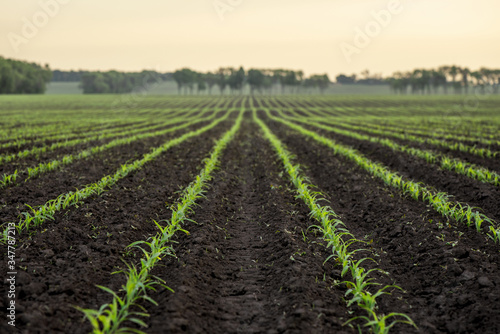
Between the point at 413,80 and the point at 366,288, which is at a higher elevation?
the point at 413,80

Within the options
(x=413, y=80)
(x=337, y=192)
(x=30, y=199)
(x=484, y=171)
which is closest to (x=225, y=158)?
(x=337, y=192)

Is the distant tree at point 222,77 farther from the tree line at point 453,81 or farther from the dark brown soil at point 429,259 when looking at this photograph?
the dark brown soil at point 429,259

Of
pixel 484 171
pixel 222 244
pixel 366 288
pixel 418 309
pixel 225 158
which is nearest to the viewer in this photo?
pixel 418 309

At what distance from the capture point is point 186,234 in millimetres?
5941

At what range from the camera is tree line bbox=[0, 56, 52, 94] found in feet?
316

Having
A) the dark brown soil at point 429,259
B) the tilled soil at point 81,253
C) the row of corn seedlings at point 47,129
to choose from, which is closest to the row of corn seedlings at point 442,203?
the dark brown soil at point 429,259

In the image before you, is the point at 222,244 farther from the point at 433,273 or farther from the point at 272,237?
the point at 433,273

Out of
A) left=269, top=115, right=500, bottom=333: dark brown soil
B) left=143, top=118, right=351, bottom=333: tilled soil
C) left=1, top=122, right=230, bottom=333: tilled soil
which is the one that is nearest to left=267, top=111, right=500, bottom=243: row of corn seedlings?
left=269, top=115, right=500, bottom=333: dark brown soil

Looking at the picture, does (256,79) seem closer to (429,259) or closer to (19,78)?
(19,78)

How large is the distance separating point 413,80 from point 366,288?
Answer: 14527 centimetres

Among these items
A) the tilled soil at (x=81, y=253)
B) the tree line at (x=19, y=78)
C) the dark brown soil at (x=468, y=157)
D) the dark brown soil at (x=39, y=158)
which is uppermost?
the tree line at (x=19, y=78)

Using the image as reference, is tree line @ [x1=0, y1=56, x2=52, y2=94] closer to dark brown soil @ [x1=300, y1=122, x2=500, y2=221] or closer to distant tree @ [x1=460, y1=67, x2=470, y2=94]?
dark brown soil @ [x1=300, y1=122, x2=500, y2=221]

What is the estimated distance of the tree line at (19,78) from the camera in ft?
316

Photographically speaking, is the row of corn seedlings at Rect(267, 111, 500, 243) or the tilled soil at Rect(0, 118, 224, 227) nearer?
the row of corn seedlings at Rect(267, 111, 500, 243)
